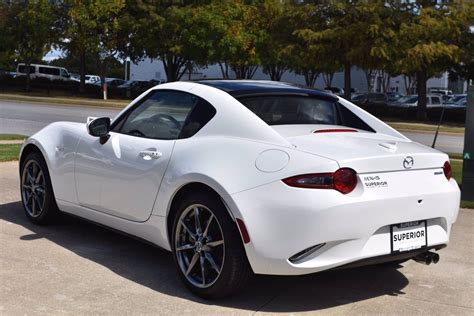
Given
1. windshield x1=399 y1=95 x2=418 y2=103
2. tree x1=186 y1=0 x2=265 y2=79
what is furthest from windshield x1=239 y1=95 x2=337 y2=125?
windshield x1=399 y1=95 x2=418 y2=103

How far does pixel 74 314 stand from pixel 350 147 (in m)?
2.09

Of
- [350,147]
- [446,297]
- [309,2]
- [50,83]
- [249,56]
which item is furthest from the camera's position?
[50,83]

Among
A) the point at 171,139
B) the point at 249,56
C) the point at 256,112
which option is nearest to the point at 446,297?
the point at 256,112

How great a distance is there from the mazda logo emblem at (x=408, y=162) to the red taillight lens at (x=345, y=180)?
1.51ft

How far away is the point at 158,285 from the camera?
15.2ft

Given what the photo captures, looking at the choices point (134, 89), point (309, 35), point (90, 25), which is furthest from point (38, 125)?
point (134, 89)

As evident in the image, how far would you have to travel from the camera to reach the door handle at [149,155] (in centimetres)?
478

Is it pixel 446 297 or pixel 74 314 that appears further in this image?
pixel 446 297

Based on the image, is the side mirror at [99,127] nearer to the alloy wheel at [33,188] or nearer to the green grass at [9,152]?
the alloy wheel at [33,188]

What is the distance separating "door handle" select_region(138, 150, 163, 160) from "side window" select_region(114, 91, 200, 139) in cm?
19

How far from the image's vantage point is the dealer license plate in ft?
13.6

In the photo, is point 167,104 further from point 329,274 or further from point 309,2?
point 309,2

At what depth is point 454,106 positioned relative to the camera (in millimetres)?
36219

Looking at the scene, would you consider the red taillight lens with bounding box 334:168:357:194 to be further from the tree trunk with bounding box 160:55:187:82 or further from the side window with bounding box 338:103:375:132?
the tree trunk with bounding box 160:55:187:82
